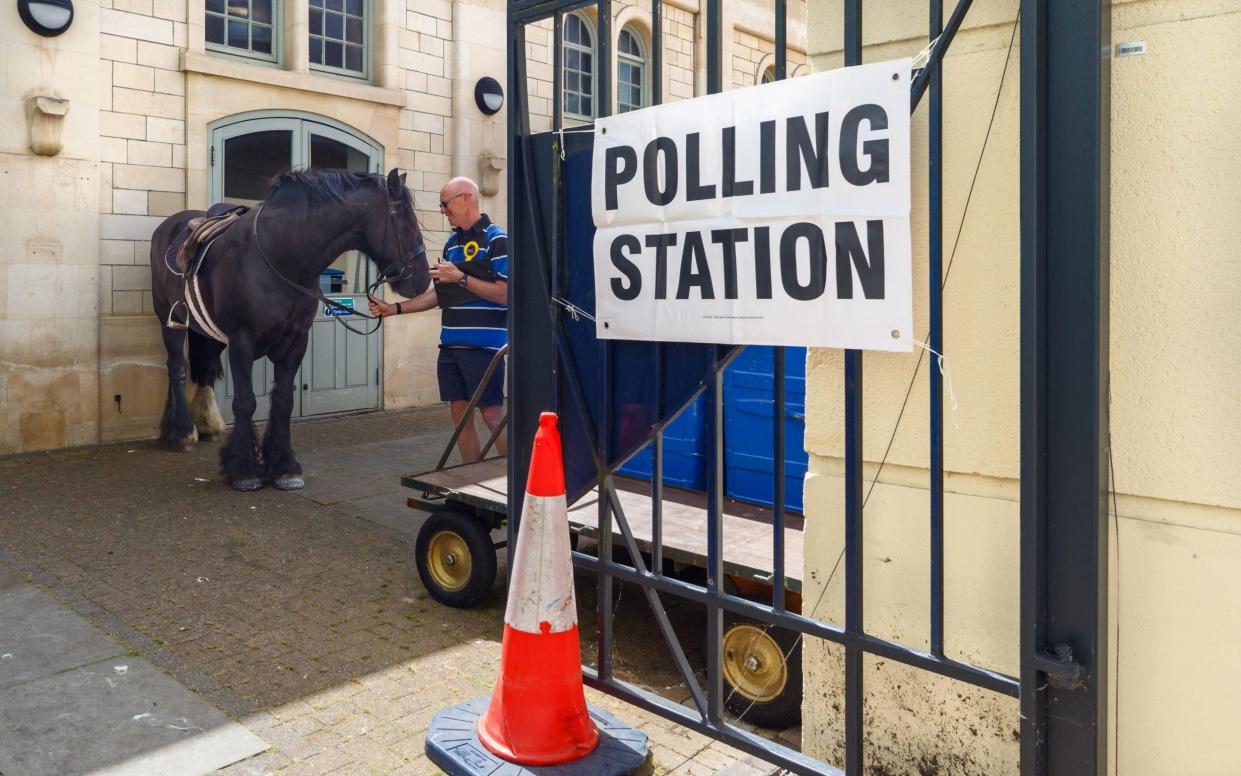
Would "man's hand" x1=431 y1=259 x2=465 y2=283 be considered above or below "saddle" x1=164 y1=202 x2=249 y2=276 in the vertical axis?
below

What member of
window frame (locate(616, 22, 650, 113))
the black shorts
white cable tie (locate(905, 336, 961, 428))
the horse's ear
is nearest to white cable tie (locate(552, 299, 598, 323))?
white cable tie (locate(905, 336, 961, 428))

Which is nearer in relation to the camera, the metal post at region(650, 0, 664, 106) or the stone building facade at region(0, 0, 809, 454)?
the metal post at region(650, 0, 664, 106)

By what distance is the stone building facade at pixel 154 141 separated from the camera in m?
8.34

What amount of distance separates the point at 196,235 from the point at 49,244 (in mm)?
1777

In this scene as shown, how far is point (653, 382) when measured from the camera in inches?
122

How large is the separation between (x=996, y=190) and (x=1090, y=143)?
0.29 m

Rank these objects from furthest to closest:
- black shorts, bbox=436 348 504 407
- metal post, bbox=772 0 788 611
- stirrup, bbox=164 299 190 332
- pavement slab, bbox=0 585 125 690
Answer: stirrup, bbox=164 299 190 332, black shorts, bbox=436 348 504 407, pavement slab, bbox=0 585 125 690, metal post, bbox=772 0 788 611

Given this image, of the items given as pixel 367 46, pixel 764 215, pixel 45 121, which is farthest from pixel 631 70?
pixel 764 215

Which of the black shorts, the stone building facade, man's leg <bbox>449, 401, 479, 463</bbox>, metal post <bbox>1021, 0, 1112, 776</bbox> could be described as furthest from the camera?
the stone building facade

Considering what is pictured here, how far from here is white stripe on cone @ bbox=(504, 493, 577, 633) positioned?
9.96 feet

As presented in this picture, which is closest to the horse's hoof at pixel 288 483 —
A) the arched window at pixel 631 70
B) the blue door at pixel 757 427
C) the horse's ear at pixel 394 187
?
the horse's ear at pixel 394 187

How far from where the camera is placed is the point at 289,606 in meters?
4.73

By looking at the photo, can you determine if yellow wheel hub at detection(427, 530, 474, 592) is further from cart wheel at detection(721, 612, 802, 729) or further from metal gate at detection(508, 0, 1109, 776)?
metal gate at detection(508, 0, 1109, 776)

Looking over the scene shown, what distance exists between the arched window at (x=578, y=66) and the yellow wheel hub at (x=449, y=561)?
30.1 ft
